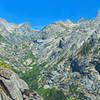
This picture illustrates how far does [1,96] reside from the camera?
68.8 m

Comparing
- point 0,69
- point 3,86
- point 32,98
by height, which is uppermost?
point 0,69

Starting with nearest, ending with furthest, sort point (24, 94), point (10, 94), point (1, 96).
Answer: point (1, 96), point (10, 94), point (24, 94)

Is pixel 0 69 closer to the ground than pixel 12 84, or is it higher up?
higher up

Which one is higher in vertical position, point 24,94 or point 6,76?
point 6,76

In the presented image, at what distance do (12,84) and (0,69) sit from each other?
276 inches

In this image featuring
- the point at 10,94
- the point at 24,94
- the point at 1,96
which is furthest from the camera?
the point at 24,94

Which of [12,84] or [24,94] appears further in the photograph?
[24,94]

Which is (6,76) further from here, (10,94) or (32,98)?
(32,98)

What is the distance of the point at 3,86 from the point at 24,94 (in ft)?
54.9

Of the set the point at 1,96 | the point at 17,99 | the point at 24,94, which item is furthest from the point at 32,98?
the point at 1,96

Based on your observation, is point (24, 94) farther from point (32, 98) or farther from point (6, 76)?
point (6, 76)

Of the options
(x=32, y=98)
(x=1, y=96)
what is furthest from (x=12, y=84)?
(x=32, y=98)

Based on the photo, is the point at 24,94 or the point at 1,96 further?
the point at 24,94

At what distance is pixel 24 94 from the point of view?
88750 millimetres
